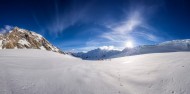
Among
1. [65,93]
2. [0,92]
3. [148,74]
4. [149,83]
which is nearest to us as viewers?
[0,92]

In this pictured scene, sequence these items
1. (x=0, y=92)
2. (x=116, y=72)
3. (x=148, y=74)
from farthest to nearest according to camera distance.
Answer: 1. (x=116, y=72)
2. (x=148, y=74)
3. (x=0, y=92)

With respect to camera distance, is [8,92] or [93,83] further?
[93,83]

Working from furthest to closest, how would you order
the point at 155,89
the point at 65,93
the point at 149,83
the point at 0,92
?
the point at 149,83 < the point at 155,89 < the point at 65,93 < the point at 0,92

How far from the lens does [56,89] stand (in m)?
8.77

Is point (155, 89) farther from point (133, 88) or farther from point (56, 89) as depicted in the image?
point (56, 89)

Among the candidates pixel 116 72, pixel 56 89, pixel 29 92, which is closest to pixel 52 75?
pixel 56 89

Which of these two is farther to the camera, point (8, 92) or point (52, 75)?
point (52, 75)

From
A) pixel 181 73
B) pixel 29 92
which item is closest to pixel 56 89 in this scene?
pixel 29 92

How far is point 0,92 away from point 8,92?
1.03 ft

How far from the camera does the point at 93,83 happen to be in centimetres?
1005

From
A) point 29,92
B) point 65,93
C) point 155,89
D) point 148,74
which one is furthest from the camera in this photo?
point 148,74

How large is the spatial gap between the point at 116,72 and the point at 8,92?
23.2 feet

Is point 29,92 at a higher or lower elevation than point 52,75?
lower

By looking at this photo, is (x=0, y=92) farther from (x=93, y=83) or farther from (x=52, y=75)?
(x=93, y=83)
